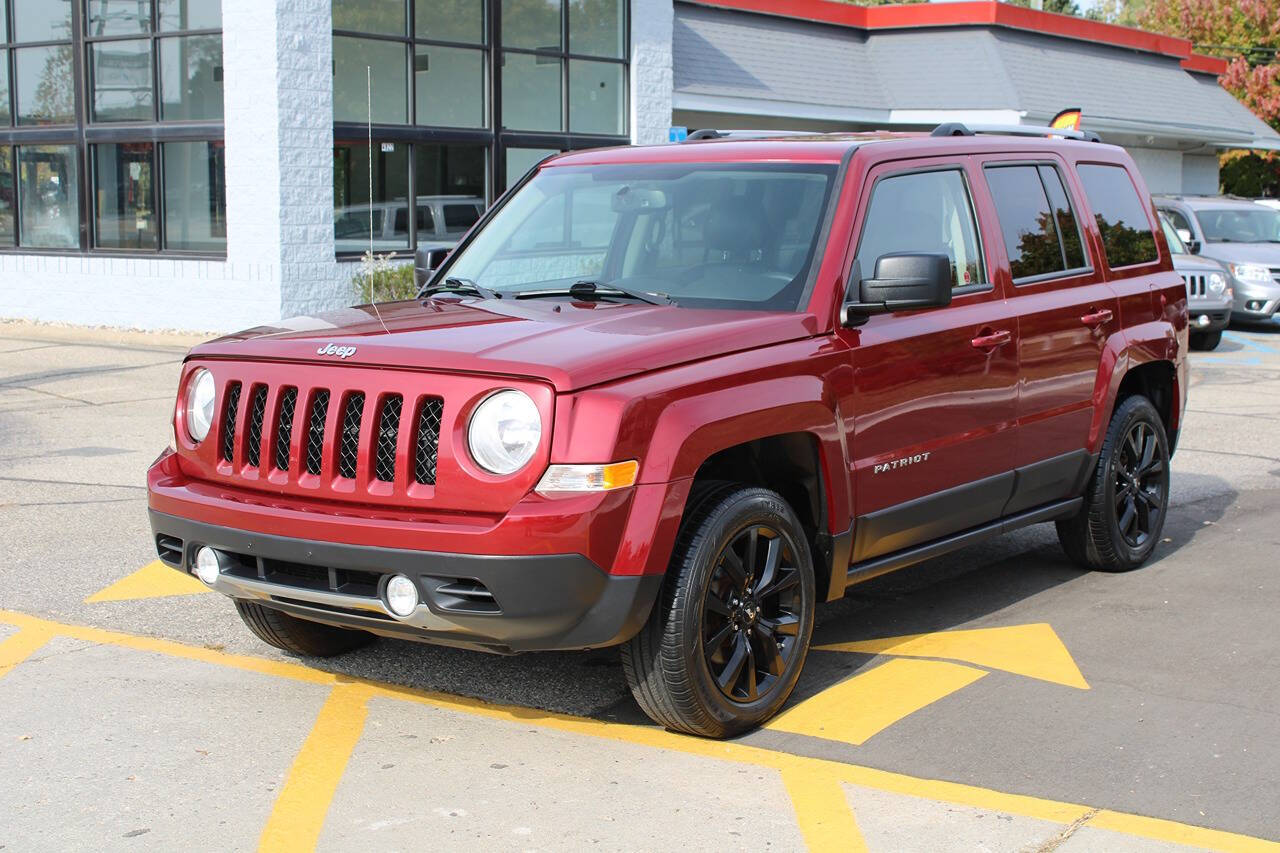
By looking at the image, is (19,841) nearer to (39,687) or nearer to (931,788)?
(39,687)

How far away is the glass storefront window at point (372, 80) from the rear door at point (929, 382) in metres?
12.8

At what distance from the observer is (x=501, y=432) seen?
449 centimetres

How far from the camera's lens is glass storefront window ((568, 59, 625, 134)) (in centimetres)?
2067

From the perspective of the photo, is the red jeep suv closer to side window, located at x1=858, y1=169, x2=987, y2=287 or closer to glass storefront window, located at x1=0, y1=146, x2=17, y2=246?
side window, located at x1=858, y1=169, x2=987, y2=287

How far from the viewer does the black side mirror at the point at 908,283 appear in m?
5.20

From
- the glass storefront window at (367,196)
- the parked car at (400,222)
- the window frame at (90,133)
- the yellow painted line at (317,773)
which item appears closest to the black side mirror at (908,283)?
the yellow painted line at (317,773)

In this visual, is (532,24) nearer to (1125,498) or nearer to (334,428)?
(1125,498)

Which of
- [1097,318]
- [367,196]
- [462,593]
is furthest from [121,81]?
[462,593]

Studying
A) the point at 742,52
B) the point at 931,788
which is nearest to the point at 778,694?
the point at 931,788

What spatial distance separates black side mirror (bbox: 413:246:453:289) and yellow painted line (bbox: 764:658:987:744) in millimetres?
2492

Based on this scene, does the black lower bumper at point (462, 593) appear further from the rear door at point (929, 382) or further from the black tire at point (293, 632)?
the rear door at point (929, 382)

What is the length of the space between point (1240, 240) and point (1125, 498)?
1480cm

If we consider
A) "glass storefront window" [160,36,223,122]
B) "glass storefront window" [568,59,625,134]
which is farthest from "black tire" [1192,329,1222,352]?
"glass storefront window" [160,36,223,122]

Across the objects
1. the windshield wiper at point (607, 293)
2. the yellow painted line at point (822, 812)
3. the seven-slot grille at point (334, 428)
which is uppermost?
the windshield wiper at point (607, 293)
